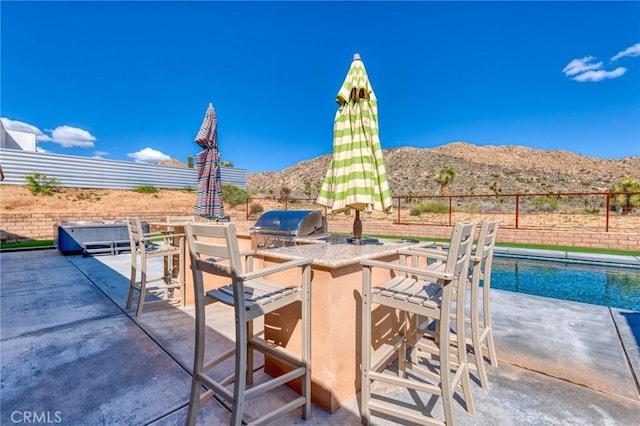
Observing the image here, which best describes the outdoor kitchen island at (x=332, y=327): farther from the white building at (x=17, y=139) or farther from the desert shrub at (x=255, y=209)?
the white building at (x=17, y=139)

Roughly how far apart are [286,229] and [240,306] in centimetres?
206

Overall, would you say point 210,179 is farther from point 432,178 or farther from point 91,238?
point 432,178

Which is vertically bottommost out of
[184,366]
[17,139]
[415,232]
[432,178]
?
[184,366]

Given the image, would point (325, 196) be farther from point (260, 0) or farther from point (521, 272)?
point (260, 0)

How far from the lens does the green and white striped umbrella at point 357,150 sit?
2338 mm

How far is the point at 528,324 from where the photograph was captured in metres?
2.94

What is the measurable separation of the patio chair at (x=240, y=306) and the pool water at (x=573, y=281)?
476cm

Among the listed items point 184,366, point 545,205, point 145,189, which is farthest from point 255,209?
point 545,205

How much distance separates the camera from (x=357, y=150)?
2.35m

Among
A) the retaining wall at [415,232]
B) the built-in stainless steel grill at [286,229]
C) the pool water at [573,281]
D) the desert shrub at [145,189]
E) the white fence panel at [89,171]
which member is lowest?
the pool water at [573,281]

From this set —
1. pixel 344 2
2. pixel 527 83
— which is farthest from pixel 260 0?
pixel 527 83

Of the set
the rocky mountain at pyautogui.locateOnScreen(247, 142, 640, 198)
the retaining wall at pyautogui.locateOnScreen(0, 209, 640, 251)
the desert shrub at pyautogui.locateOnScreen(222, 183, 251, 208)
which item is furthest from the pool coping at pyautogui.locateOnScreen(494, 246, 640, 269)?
the rocky mountain at pyautogui.locateOnScreen(247, 142, 640, 198)

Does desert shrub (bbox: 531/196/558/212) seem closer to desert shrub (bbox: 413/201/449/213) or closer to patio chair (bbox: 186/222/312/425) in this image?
desert shrub (bbox: 413/201/449/213)

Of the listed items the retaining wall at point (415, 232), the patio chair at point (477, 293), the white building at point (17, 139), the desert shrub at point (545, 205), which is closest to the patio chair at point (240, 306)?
the patio chair at point (477, 293)
